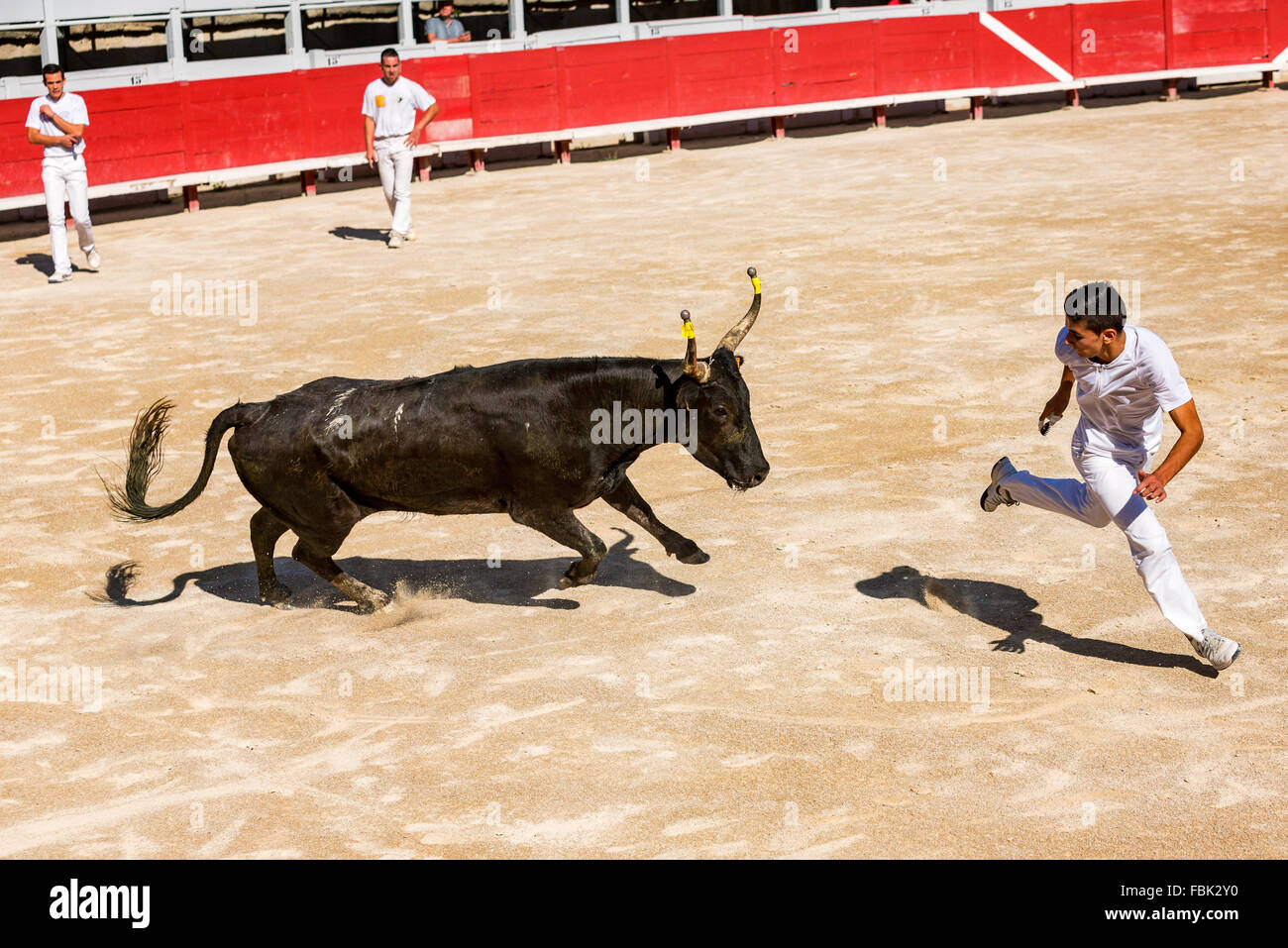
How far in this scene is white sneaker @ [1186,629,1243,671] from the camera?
21.0ft

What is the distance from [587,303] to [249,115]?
27.3ft

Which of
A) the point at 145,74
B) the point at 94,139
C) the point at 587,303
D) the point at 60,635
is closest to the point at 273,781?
the point at 60,635

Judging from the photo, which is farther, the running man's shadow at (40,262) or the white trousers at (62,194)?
the running man's shadow at (40,262)

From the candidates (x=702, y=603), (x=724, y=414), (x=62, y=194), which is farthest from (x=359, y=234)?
(x=724, y=414)

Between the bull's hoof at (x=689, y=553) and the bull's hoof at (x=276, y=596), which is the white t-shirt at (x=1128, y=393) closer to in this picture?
the bull's hoof at (x=689, y=553)

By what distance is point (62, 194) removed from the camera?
1625cm

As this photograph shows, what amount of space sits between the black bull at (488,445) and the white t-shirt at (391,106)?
9.85m

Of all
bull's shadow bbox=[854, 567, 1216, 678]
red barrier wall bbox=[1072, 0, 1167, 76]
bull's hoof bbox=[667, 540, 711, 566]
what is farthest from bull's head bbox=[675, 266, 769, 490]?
red barrier wall bbox=[1072, 0, 1167, 76]

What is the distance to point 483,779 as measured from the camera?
19.7 ft

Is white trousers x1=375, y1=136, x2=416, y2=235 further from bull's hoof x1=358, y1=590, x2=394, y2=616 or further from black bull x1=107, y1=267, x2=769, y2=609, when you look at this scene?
bull's hoof x1=358, y1=590, x2=394, y2=616

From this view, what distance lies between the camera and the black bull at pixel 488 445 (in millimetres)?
7367

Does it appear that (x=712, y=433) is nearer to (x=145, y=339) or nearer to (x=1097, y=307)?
(x=1097, y=307)

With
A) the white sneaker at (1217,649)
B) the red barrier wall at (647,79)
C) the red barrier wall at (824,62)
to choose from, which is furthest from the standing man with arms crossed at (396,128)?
the white sneaker at (1217,649)

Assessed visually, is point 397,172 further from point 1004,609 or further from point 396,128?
point 1004,609
